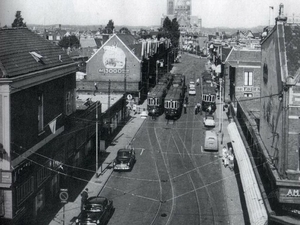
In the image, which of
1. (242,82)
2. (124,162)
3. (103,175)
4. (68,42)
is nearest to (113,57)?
(242,82)

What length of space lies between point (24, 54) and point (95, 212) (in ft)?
34.0

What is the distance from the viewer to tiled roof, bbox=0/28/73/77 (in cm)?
2145

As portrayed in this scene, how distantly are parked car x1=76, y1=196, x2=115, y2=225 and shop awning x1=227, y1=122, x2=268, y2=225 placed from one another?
8.28 metres

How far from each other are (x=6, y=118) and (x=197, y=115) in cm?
4202

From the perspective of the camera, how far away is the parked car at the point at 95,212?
22797 mm

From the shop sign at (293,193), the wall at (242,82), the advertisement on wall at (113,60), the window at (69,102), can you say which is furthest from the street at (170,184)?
the advertisement on wall at (113,60)

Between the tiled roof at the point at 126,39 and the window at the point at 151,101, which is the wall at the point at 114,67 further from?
the window at the point at 151,101

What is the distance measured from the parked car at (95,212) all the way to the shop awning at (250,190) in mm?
8281

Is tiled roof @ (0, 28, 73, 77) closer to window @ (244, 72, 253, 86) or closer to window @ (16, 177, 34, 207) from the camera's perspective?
window @ (16, 177, 34, 207)

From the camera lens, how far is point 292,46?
19.9 meters

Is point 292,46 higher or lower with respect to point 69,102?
higher

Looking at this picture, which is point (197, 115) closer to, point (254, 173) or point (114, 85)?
point (114, 85)

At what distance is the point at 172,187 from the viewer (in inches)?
1211

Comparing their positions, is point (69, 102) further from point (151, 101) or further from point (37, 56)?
point (151, 101)
